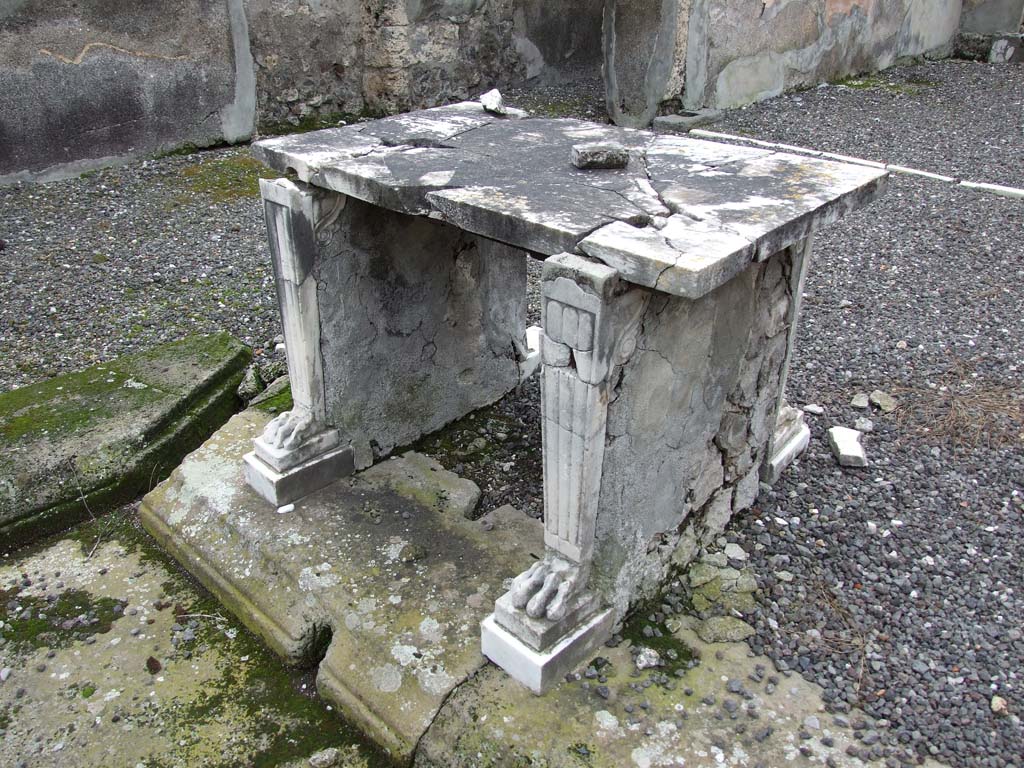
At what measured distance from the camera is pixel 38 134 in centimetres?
588

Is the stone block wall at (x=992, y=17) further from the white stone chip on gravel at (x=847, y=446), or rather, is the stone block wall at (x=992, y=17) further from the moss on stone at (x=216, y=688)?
the moss on stone at (x=216, y=688)

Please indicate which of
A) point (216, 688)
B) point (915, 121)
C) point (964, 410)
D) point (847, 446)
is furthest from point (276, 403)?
point (915, 121)

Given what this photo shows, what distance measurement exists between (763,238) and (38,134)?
5598mm

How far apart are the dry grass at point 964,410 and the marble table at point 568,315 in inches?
27.9

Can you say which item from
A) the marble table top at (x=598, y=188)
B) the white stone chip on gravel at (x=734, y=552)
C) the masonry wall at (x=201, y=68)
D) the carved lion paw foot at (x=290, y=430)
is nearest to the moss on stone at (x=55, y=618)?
the carved lion paw foot at (x=290, y=430)

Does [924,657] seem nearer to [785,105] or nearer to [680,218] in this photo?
[680,218]

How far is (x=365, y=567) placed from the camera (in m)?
2.85

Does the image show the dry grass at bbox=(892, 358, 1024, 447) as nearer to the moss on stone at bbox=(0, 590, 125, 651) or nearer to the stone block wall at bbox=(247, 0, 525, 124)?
the moss on stone at bbox=(0, 590, 125, 651)

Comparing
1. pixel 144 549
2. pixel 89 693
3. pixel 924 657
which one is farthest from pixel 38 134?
pixel 924 657

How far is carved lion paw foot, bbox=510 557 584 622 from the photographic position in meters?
2.36

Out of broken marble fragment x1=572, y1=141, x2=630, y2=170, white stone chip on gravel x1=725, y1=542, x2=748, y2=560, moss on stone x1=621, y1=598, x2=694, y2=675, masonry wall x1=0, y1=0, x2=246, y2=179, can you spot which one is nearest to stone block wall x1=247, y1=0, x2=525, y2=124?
masonry wall x1=0, y1=0, x2=246, y2=179

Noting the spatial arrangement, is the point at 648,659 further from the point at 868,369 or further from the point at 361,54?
the point at 361,54

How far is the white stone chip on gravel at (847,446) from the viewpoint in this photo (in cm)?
334

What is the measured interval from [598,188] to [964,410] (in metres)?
2.15
